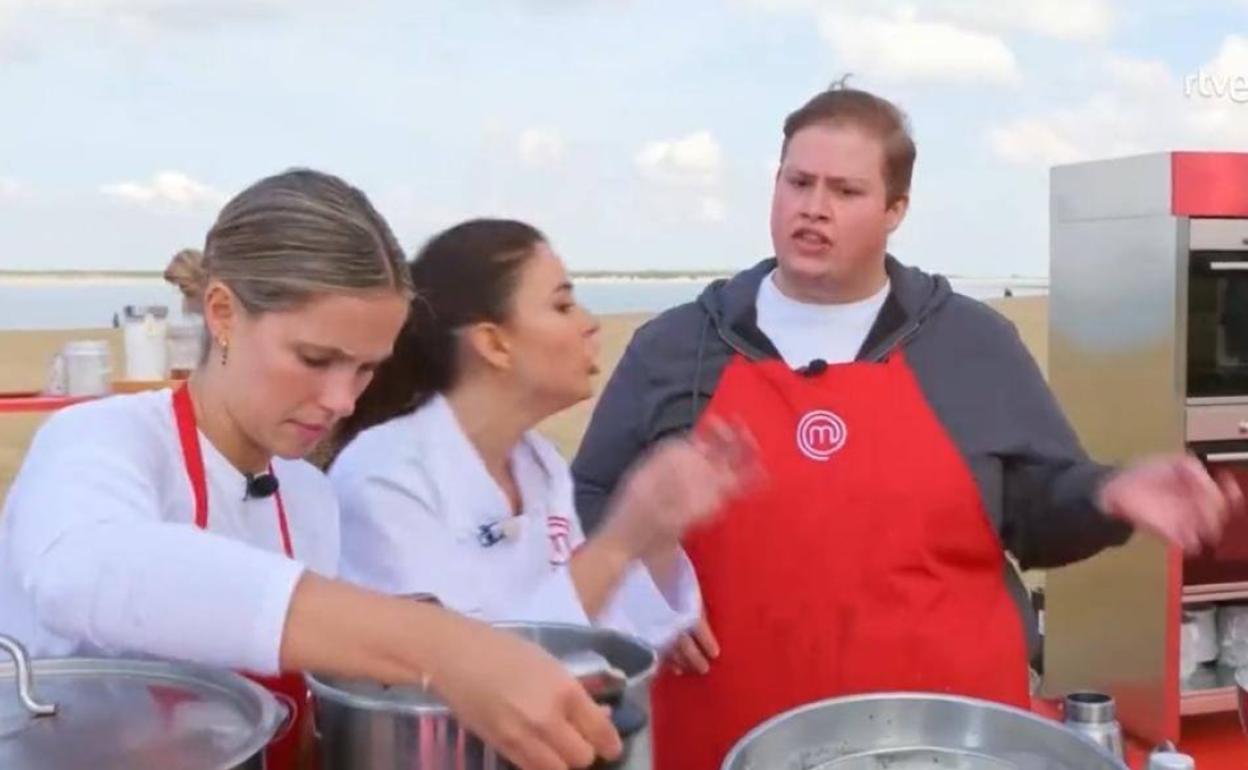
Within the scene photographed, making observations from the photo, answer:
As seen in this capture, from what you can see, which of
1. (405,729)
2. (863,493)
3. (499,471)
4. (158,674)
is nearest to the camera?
(405,729)

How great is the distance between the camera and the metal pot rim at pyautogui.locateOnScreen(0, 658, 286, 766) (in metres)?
0.94

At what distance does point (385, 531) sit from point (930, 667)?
83 centimetres

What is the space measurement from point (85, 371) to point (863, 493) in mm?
3160

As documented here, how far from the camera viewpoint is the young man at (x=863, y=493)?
6.06ft

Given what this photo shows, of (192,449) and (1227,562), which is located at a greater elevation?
(192,449)

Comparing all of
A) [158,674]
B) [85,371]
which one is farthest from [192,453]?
[85,371]

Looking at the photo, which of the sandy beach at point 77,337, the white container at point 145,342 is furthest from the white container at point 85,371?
the sandy beach at point 77,337

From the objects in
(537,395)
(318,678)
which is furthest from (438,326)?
(318,678)

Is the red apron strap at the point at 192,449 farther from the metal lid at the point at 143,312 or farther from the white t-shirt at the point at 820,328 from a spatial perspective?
the metal lid at the point at 143,312

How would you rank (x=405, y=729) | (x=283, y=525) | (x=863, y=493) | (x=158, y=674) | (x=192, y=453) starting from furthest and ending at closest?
(x=863, y=493) → (x=283, y=525) → (x=192, y=453) → (x=158, y=674) → (x=405, y=729)

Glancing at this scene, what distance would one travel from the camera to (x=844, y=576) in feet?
6.09

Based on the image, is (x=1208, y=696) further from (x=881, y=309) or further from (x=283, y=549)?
(x=283, y=549)

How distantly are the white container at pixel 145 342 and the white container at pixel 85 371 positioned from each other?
4.8 inches

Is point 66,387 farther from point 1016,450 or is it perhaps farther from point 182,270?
point 1016,450
